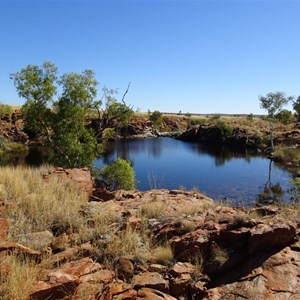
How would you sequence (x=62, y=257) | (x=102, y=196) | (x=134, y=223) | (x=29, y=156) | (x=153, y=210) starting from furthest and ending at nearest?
(x=29, y=156)
(x=102, y=196)
(x=153, y=210)
(x=134, y=223)
(x=62, y=257)

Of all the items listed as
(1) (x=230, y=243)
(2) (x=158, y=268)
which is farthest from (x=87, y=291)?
(1) (x=230, y=243)

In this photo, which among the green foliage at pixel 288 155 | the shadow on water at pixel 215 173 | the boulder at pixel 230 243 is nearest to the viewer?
the boulder at pixel 230 243

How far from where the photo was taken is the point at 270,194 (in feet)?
77.8

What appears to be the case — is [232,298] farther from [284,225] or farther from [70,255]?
[70,255]

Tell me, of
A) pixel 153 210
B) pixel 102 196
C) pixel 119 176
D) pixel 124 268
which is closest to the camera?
pixel 124 268

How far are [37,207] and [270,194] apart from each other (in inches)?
820

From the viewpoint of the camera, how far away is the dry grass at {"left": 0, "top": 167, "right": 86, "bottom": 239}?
5696 mm

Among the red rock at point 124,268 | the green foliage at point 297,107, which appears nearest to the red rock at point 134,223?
the red rock at point 124,268

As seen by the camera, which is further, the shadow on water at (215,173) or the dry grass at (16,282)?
Result: the shadow on water at (215,173)

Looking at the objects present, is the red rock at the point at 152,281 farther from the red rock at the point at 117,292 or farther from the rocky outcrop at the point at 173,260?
the red rock at the point at 117,292

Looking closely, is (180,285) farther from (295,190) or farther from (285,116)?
(285,116)

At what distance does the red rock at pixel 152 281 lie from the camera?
428 cm

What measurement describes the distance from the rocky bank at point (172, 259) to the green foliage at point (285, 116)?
4473cm

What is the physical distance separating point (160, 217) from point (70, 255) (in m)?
2.34
